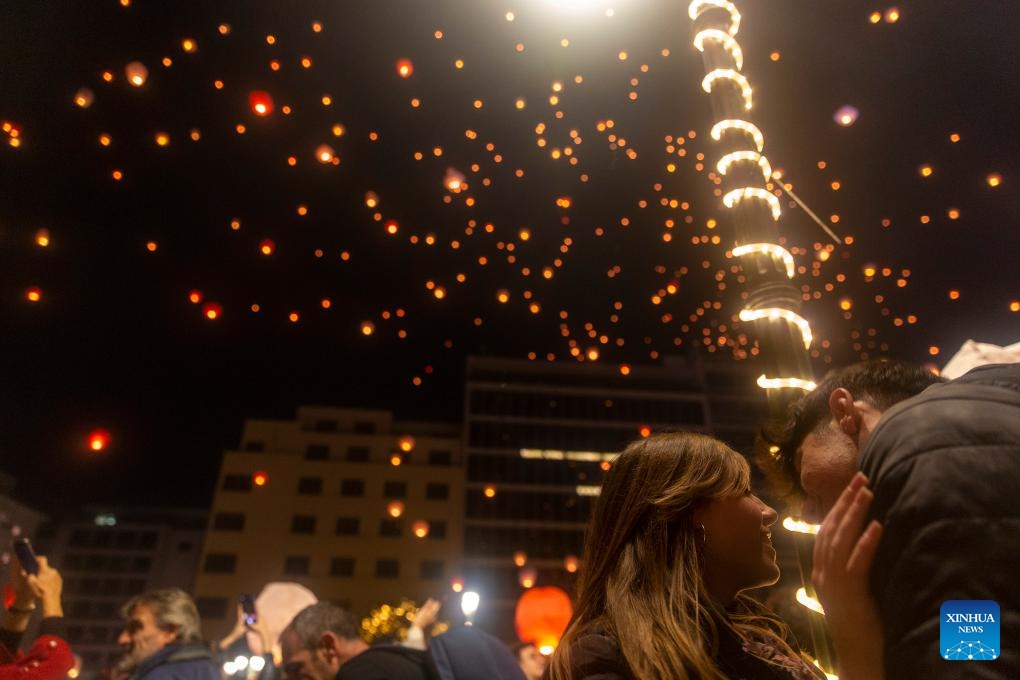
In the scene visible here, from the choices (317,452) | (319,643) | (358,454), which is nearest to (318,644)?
(319,643)

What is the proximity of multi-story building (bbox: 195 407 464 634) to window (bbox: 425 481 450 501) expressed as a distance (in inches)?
2.9

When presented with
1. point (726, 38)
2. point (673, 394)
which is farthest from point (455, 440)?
point (726, 38)

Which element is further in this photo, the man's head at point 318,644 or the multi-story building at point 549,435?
the multi-story building at point 549,435

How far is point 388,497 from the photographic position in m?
47.3

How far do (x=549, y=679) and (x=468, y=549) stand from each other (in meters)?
49.2

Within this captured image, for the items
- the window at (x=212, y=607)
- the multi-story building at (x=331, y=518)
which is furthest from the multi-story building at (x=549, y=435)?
the window at (x=212, y=607)

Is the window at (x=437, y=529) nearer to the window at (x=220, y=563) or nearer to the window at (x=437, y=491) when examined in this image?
the window at (x=437, y=491)

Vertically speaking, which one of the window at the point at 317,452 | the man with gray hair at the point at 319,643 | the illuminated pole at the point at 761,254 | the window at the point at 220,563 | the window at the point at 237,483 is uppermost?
the window at the point at 317,452

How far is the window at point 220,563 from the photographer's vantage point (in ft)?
140

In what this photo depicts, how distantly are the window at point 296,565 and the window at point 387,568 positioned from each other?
462 centimetres

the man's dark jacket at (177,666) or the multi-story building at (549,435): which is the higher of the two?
the multi-story building at (549,435)

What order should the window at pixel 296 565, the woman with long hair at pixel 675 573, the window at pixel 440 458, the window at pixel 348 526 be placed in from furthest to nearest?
1. the window at pixel 440 458
2. the window at pixel 348 526
3. the window at pixel 296 565
4. the woman with long hair at pixel 675 573

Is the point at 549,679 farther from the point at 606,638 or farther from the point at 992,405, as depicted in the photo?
the point at 992,405

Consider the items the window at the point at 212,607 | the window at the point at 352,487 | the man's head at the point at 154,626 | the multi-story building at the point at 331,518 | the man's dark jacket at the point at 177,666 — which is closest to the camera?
the man's dark jacket at the point at 177,666
